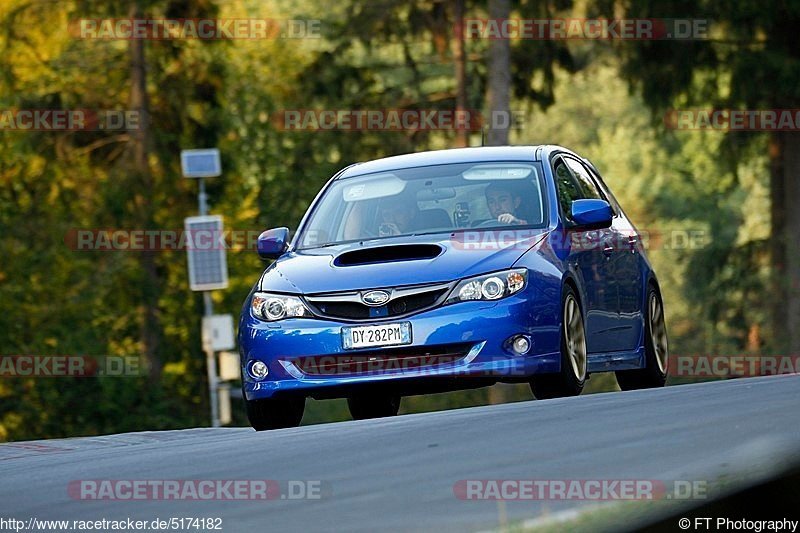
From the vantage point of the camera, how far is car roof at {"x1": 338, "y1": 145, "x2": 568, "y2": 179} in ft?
41.8

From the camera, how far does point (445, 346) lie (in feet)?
36.1

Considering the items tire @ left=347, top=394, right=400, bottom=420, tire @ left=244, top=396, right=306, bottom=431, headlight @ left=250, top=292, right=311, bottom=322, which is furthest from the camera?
tire @ left=347, top=394, right=400, bottom=420

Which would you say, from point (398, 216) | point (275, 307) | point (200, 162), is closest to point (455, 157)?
point (398, 216)

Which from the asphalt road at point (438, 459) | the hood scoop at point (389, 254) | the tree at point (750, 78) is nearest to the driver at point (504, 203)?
the hood scoop at point (389, 254)

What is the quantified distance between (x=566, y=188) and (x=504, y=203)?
2.32 feet

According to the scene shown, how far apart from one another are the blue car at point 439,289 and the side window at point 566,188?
0.07ft

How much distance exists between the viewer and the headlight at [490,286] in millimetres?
11039

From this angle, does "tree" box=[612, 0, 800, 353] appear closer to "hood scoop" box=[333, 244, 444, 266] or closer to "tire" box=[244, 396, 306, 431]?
"tire" box=[244, 396, 306, 431]

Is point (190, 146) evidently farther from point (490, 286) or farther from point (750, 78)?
point (490, 286)

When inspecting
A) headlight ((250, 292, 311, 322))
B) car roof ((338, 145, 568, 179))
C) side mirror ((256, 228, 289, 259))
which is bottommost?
headlight ((250, 292, 311, 322))

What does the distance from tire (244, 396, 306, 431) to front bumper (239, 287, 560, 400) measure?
352 millimetres

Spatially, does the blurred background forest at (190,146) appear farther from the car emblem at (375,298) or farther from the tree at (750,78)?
the car emblem at (375,298)

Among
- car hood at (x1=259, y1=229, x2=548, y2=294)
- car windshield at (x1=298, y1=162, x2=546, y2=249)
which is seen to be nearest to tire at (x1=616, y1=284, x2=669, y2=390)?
car windshield at (x1=298, y1=162, x2=546, y2=249)

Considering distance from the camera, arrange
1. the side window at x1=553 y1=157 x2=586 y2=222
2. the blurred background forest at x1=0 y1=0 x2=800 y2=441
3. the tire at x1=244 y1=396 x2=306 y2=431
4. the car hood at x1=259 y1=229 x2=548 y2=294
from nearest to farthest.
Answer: the car hood at x1=259 y1=229 x2=548 y2=294 → the tire at x1=244 y1=396 x2=306 y2=431 → the side window at x1=553 y1=157 x2=586 y2=222 → the blurred background forest at x1=0 y1=0 x2=800 y2=441
